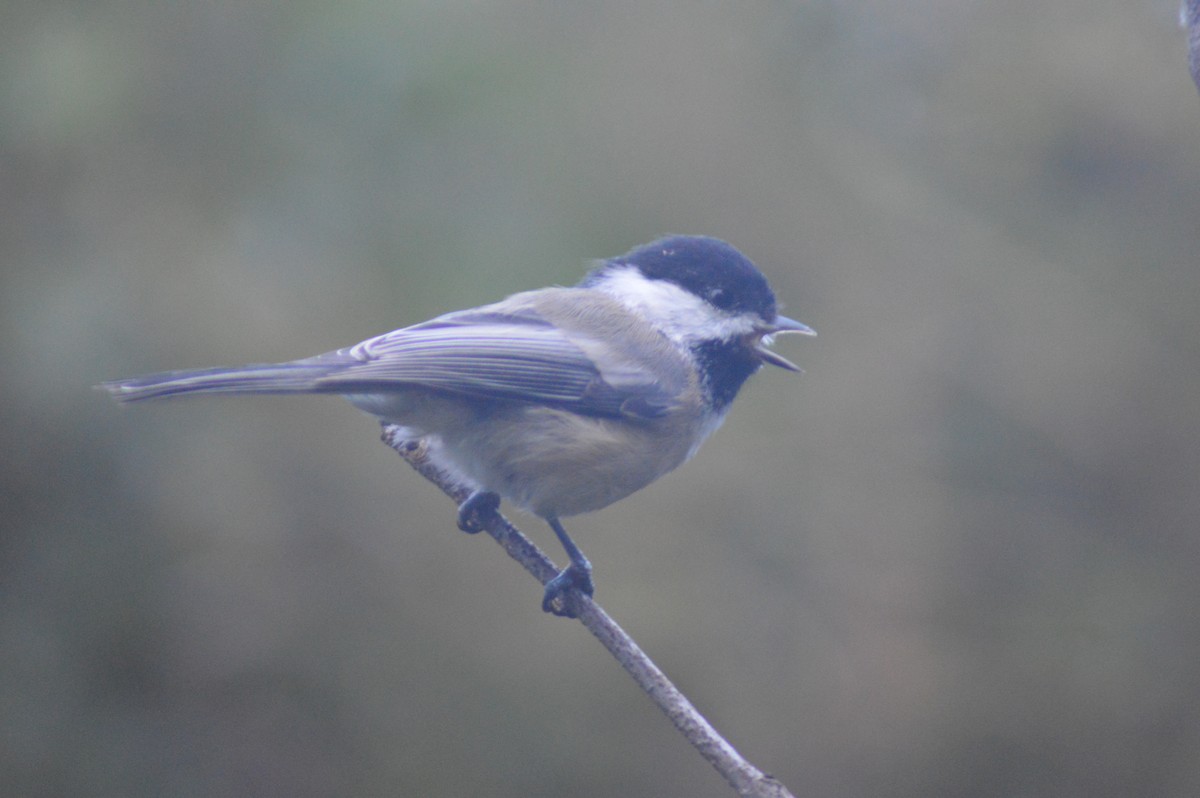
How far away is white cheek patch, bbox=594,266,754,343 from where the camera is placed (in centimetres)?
215

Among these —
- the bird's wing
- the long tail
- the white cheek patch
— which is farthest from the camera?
the white cheek patch

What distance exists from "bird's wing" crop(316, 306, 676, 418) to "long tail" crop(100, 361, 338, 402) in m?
0.11

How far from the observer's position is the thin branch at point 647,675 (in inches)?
56.9

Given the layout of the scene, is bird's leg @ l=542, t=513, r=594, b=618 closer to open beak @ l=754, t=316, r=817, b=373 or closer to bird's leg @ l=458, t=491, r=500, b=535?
bird's leg @ l=458, t=491, r=500, b=535

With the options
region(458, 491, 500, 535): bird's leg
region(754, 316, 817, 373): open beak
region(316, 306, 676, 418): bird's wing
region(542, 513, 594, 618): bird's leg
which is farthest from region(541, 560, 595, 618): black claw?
region(754, 316, 817, 373): open beak

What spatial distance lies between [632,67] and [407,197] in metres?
1.12

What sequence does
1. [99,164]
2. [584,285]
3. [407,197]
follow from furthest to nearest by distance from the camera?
[407,197]
[99,164]
[584,285]

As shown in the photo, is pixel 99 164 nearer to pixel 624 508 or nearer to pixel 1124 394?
pixel 624 508

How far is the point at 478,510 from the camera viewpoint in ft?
7.12

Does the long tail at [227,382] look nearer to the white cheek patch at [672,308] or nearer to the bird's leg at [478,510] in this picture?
the bird's leg at [478,510]

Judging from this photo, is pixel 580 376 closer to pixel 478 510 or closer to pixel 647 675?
pixel 478 510

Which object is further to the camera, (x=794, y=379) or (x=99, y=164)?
(x=794, y=379)

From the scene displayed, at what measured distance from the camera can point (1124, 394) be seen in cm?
422

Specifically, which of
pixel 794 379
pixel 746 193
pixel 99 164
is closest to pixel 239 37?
pixel 99 164
